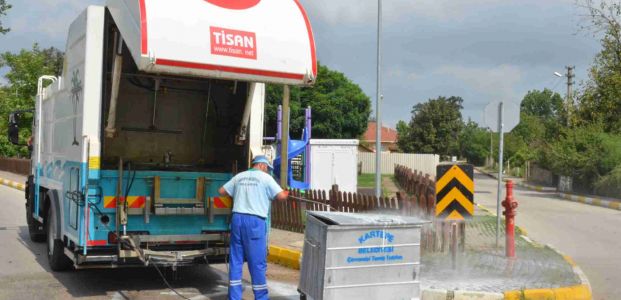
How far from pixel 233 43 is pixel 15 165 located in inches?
1381

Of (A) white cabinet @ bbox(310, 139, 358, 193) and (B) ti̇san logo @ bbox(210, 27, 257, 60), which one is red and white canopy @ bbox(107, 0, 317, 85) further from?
(A) white cabinet @ bbox(310, 139, 358, 193)

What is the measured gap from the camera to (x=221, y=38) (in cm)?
644

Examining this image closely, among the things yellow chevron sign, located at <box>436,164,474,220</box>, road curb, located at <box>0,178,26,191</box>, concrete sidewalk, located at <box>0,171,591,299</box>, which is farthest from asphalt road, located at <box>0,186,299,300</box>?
road curb, located at <box>0,178,26,191</box>

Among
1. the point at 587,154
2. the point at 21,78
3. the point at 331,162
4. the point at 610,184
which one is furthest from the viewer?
the point at 21,78

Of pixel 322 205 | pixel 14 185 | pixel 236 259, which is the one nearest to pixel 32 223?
pixel 322 205

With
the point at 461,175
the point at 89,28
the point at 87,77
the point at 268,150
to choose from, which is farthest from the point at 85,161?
the point at 461,175

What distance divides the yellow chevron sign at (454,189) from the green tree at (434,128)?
5636 cm

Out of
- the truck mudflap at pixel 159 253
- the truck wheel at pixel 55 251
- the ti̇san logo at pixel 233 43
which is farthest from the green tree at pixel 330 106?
the ti̇san logo at pixel 233 43

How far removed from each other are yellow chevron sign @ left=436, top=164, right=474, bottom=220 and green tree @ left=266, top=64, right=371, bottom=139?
3624 centimetres

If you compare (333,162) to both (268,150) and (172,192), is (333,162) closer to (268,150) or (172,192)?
(268,150)

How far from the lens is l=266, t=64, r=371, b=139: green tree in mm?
46281

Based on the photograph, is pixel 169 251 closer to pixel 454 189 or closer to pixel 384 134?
pixel 454 189

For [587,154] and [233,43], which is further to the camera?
[587,154]

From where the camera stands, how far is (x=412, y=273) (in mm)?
6078
